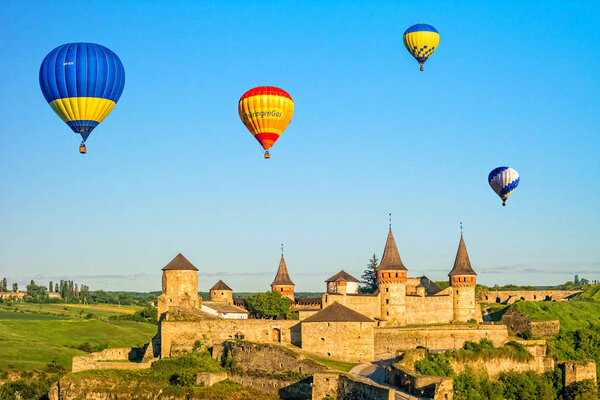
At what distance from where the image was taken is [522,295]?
4149 inches

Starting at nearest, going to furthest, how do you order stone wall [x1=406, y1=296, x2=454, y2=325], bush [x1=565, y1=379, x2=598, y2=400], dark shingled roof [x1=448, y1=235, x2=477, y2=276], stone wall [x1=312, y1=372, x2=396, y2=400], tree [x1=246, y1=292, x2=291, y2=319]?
stone wall [x1=312, y1=372, x2=396, y2=400], bush [x1=565, y1=379, x2=598, y2=400], stone wall [x1=406, y1=296, x2=454, y2=325], tree [x1=246, y1=292, x2=291, y2=319], dark shingled roof [x1=448, y1=235, x2=477, y2=276]

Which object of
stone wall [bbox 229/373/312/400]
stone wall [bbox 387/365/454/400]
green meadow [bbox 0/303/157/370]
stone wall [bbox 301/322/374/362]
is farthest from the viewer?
green meadow [bbox 0/303/157/370]

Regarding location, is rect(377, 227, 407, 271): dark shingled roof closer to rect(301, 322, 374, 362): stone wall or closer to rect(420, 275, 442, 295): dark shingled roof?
rect(420, 275, 442, 295): dark shingled roof

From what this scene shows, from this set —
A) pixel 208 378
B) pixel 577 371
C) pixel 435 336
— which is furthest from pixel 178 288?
pixel 577 371

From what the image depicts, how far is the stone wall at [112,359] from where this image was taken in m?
57.0

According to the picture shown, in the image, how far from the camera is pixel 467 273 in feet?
266

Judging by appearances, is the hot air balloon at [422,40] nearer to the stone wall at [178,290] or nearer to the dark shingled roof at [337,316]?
the dark shingled roof at [337,316]

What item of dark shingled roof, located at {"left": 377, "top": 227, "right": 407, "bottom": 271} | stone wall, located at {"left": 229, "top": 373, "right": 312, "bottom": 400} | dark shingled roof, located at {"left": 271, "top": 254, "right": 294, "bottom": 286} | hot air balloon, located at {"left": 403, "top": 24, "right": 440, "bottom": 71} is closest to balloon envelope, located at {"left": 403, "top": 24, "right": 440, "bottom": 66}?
hot air balloon, located at {"left": 403, "top": 24, "right": 440, "bottom": 71}

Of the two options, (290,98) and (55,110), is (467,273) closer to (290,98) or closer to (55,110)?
(290,98)

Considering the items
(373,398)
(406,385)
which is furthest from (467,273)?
(373,398)

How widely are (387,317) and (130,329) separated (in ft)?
142

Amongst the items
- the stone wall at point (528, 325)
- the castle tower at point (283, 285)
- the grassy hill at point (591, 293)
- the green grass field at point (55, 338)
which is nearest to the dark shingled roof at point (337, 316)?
the stone wall at point (528, 325)

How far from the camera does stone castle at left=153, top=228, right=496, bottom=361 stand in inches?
2276

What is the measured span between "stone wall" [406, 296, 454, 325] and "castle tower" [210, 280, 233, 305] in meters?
19.1
